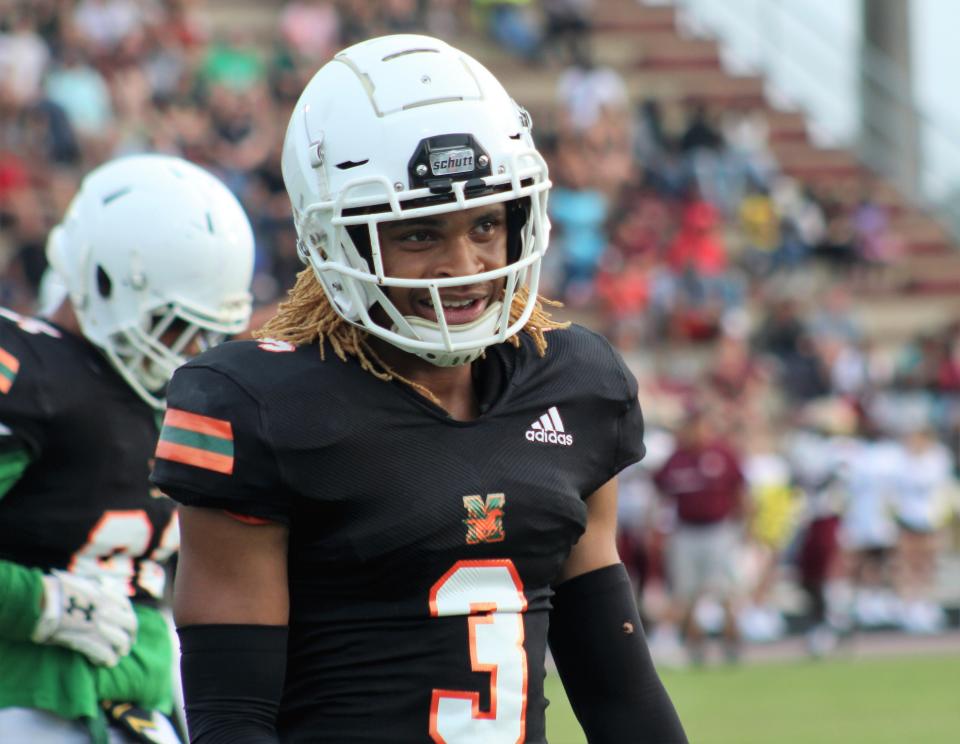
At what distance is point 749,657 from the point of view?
38.5 feet

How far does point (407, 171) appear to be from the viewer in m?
2.42

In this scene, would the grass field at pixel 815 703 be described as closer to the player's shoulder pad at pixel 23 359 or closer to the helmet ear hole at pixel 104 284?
the helmet ear hole at pixel 104 284

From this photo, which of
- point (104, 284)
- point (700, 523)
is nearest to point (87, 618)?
point (104, 284)

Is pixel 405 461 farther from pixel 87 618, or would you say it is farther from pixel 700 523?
pixel 700 523

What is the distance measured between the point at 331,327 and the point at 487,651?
0.50m

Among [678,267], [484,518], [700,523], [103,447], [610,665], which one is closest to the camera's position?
[484,518]

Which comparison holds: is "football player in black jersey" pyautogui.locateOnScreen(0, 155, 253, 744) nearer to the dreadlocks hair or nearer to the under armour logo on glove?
the under armour logo on glove

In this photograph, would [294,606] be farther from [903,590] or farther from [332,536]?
[903,590]

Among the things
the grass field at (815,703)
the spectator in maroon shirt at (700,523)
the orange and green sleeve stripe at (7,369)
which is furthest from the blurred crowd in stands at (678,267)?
the orange and green sleeve stripe at (7,369)

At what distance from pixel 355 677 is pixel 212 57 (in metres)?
12.1

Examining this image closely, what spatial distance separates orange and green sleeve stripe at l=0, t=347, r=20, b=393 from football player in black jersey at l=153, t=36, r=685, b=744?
3.11ft

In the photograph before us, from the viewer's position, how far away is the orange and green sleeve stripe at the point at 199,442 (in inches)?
88.5

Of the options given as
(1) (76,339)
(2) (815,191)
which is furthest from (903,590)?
(1) (76,339)

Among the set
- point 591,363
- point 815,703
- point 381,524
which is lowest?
point 381,524
